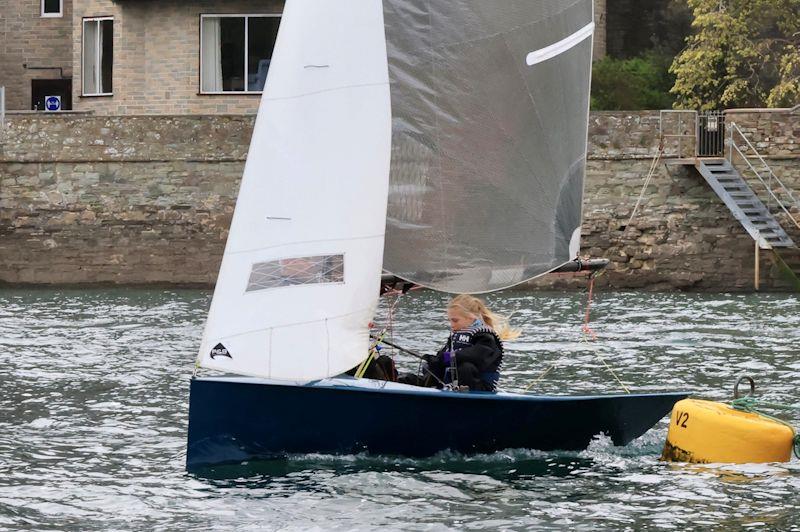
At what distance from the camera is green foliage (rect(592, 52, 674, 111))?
32.0m

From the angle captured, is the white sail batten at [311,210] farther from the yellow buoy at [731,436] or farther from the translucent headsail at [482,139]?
the yellow buoy at [731,436]

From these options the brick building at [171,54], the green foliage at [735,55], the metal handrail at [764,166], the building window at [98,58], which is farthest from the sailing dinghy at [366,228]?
the building window at [98,58]

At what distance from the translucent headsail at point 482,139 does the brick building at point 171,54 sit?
2105 cm

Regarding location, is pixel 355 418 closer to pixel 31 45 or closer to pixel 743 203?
pixel 743 203

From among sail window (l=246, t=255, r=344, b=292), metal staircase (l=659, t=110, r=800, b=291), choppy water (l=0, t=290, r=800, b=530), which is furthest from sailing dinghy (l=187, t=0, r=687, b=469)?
metal staircase (l=659, t=110, r=800, b=291)

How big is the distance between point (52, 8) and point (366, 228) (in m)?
29.3

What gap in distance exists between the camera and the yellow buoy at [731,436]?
34.6 feet

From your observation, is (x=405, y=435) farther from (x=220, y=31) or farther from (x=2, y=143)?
(x=220, y=31)

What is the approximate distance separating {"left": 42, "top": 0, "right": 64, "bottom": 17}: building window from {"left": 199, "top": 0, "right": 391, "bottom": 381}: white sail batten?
93.2 ft

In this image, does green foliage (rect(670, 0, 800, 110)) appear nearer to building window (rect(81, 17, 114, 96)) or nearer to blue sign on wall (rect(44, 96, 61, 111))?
building window (rect(81, 17, 114, 96))

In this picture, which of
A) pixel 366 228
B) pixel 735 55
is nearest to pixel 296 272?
pixel 366 228

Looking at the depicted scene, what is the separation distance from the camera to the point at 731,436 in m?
10.5

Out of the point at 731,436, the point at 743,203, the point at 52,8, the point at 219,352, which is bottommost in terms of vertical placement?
the point at 731,436

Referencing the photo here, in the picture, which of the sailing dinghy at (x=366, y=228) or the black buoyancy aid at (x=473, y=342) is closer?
the sailing dinghy at (x=366, y=228)
